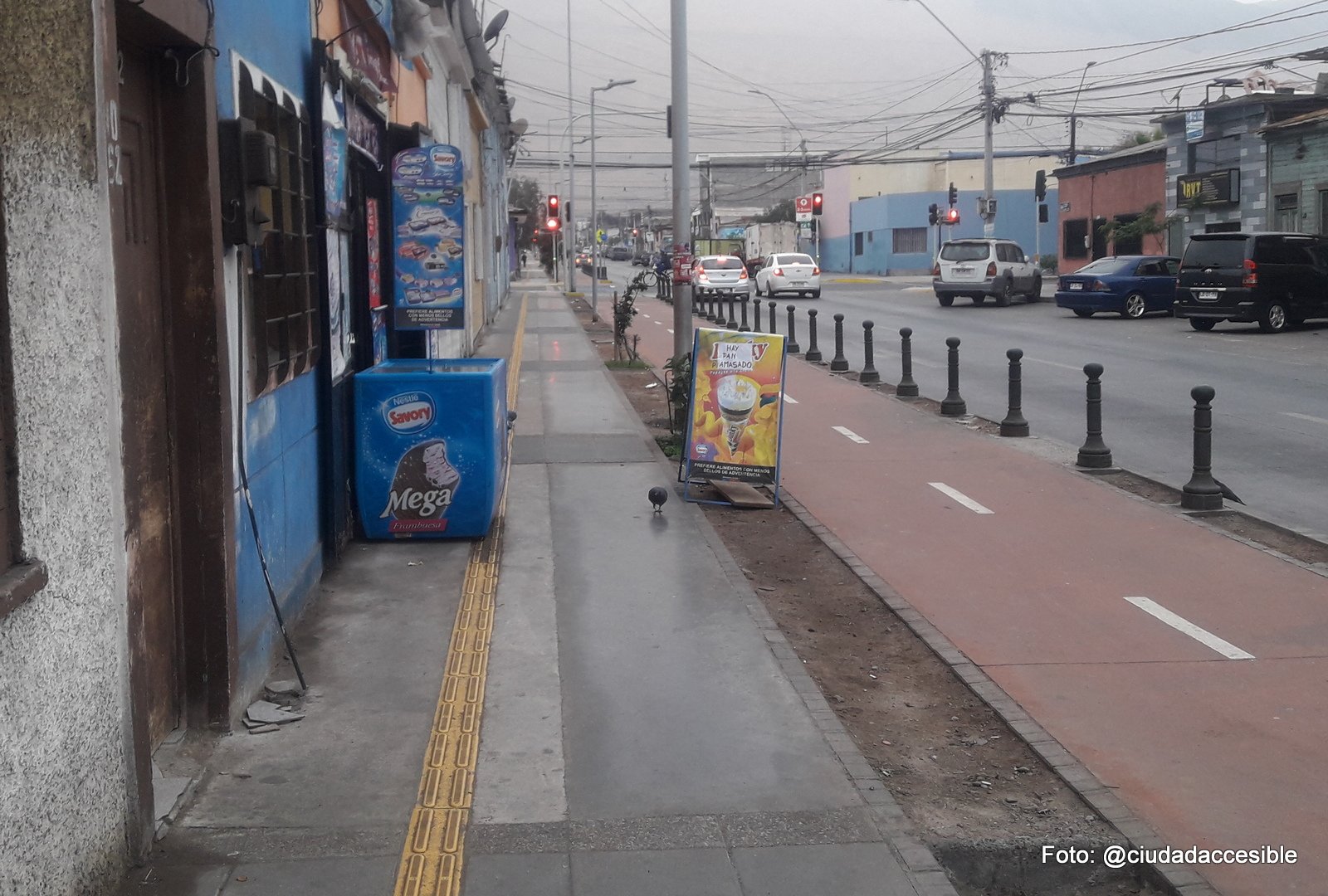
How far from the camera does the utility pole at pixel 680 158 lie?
1441cm

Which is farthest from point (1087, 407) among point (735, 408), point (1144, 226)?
point (1144, 226)

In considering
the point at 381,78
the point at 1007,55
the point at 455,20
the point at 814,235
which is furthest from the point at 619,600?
the point at 814,235

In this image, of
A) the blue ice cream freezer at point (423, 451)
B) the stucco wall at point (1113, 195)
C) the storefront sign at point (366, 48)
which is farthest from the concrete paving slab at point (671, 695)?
the stucco wall at point (1113, 195)

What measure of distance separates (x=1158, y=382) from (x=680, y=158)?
25.7 ft

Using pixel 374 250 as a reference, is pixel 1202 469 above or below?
below

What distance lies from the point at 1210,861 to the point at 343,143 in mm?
6282

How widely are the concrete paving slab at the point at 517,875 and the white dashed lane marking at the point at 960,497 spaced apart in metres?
6.28

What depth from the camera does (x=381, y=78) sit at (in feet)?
33.5

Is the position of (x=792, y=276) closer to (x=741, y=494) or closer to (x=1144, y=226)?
(x=1144, y=226)

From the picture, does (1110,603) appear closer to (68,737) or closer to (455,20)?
(68,737)

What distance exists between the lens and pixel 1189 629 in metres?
6.88

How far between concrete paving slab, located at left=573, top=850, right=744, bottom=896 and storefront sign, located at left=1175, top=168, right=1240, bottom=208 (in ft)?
117

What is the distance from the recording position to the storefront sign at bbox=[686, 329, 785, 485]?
1023 cm

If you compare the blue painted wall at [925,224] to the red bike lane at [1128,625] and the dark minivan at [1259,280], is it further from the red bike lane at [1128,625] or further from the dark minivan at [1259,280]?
the red bike lane at [1128,625]
